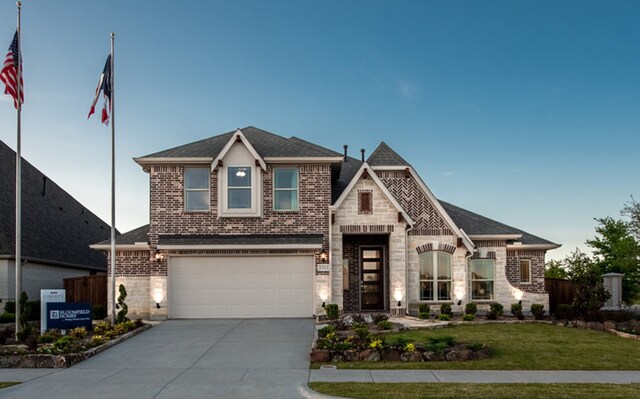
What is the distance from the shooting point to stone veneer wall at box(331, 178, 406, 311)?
21.2m

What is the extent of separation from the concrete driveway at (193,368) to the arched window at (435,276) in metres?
6.13

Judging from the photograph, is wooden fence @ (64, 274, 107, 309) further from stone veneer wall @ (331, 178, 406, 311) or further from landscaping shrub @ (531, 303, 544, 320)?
landscaping shrub @ (531, 303, 544, 320)

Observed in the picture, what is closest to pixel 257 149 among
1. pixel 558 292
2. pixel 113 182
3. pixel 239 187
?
pixel 239 187

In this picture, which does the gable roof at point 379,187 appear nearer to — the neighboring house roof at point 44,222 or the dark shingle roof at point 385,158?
the dark shingle roof at point 385,158

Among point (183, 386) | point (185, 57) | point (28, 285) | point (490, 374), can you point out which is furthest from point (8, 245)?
point (490, 374)

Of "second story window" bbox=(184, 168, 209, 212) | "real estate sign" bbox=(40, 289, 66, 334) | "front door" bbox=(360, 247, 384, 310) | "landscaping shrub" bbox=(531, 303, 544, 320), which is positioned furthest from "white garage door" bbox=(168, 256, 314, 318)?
"landscaping shrub" bbox=(531, 303, 544, 320)

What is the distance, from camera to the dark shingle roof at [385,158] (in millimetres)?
22688

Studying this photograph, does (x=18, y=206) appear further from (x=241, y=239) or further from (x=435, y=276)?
(x=435, y=276)

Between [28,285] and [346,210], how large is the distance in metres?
15.0

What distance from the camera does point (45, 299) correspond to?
55.8 ft

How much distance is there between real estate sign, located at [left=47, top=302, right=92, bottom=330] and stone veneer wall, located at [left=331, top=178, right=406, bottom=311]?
8.90 m

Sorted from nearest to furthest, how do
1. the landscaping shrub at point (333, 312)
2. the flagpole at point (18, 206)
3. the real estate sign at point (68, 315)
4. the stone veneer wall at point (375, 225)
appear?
1. the flagpole at point (18, 206)
2. the real estate sign at point (68, 315)
3. the landscaping shrub at point (333, 312)
4. the stone veneer wall at point (375, 225)

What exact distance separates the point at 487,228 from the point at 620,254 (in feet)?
49.2

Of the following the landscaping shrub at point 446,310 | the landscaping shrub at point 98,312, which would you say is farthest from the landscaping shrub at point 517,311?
the landscaping shrub at point 98,312
